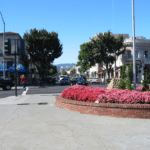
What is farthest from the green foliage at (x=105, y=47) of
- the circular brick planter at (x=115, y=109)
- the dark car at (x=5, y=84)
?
the circular brick planter at (x=115, y=109)

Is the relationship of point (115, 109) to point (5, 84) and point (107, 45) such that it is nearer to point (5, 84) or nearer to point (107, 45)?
point (5, 84)

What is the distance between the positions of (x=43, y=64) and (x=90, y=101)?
34.7 meters

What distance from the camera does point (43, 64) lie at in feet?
139

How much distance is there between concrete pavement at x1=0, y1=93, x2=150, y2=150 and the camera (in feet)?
14.7

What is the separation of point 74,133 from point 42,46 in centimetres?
3667

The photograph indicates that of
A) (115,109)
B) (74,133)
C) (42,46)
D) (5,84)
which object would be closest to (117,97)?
(115,109)

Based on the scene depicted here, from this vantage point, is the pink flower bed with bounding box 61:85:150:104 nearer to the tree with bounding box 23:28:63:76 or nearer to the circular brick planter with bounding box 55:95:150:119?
the circular brick planter with bounding box 55:95:150:119

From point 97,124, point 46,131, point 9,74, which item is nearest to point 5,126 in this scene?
point 46,131

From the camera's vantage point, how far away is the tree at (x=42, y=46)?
40375 mm

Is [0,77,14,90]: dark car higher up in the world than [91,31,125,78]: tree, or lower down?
lower down

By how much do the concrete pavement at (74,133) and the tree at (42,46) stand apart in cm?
3436

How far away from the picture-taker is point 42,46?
40750mm

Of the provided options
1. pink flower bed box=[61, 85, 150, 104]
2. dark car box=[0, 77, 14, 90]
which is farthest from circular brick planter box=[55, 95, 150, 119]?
dark car box=[0, 77, 14, 90]

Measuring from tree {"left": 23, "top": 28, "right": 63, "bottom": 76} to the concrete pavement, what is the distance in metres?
34.4
